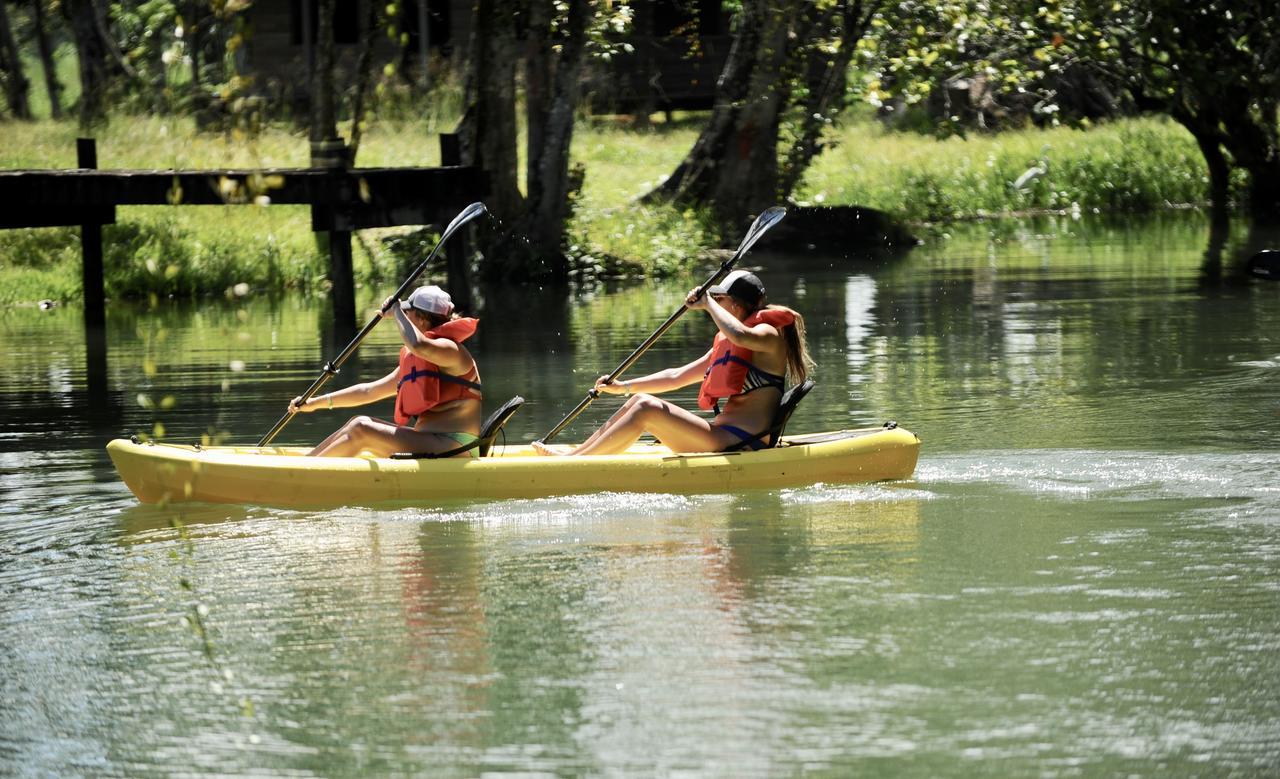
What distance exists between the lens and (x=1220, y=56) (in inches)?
959

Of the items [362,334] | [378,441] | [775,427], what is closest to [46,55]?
[362,334]

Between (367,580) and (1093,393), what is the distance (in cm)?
585

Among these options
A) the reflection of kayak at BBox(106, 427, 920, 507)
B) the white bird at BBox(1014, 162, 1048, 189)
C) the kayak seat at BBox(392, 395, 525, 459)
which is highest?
the white bird at BBox(1014, 162, 1048, 189)

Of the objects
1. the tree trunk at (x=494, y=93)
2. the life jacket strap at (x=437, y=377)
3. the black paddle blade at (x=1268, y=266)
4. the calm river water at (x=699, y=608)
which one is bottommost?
the calm river water at (x=699, y=608)

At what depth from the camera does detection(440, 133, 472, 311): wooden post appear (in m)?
16.5

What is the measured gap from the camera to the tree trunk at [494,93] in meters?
18.8

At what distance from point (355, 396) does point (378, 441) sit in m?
0.30

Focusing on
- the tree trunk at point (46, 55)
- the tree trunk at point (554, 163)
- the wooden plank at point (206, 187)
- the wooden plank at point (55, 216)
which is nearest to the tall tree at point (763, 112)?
the tree trunk at point (554, 163)

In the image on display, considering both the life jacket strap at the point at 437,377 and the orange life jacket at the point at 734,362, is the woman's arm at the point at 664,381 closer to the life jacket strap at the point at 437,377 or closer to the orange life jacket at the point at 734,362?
the orange life jacket at the point at 734,362

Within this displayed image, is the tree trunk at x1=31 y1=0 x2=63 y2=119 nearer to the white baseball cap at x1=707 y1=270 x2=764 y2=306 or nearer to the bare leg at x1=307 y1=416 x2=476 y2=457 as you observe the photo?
the bare leg at x1=307 y1=416 x2=476 y2=457

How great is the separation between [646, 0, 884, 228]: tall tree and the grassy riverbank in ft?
2.46

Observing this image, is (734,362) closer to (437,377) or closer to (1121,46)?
(437,377)

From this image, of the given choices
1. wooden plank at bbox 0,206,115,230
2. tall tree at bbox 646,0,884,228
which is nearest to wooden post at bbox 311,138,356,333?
wooden plank at bbox 0,206,115,230

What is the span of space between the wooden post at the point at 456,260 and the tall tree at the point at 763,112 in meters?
6.19
